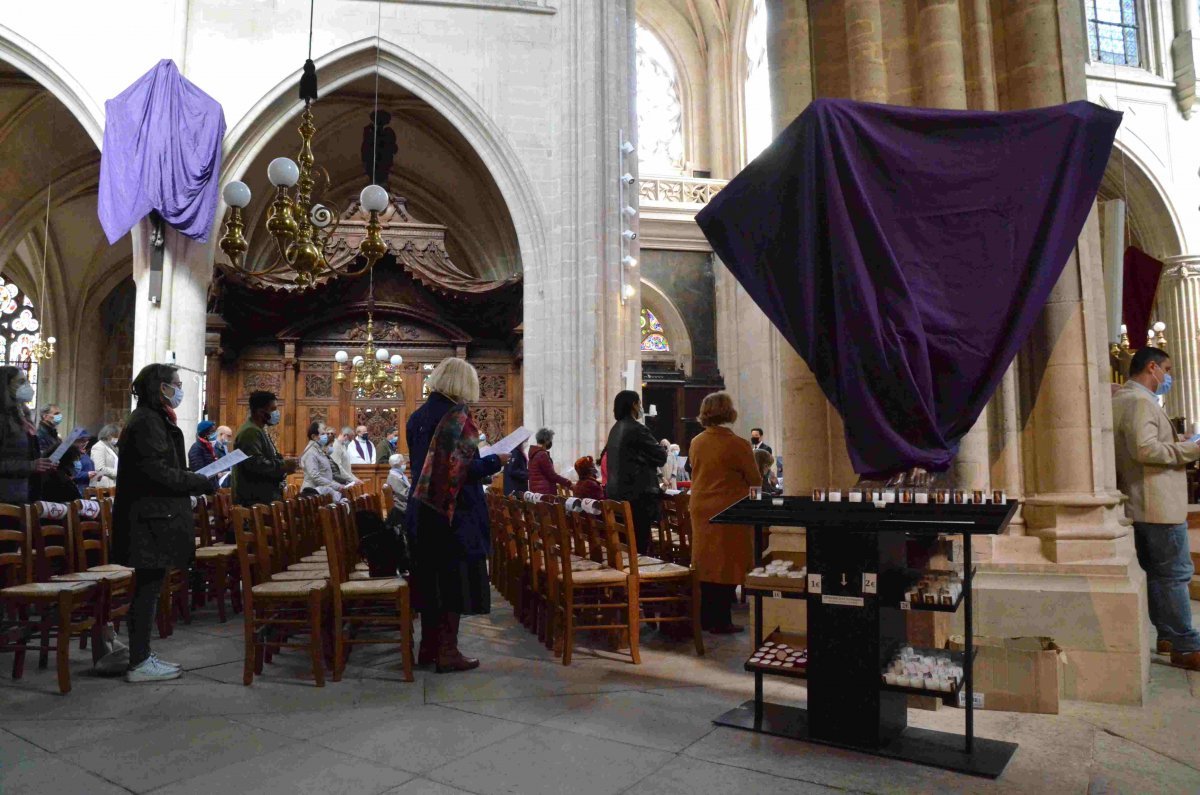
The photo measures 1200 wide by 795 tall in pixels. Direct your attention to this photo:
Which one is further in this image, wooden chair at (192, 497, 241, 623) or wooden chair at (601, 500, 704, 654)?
wooden chair at (192, 497, 241, 623)

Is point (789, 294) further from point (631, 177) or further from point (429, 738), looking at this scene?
point (631, 177)

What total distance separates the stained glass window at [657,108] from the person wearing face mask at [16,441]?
1710 cm

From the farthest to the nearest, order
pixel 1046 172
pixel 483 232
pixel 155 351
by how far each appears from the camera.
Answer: pixel 483 232, pixel 155 351, pixel 1046 172

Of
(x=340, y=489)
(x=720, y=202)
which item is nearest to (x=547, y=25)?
(x=340, y=489)

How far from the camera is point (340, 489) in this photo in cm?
709

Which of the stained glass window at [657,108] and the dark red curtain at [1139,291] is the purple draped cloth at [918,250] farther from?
the stained glass window at [657,108]

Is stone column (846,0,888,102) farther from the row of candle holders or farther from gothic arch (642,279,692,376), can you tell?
gothic arch (642,279,692,376)

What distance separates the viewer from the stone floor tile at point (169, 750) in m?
2.56

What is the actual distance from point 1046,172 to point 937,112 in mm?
495

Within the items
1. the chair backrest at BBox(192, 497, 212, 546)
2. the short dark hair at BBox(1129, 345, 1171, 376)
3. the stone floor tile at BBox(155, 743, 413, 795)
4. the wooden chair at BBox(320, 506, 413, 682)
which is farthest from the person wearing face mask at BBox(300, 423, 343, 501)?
the short dark hair at BBox(1129, 345, 1171, 376)

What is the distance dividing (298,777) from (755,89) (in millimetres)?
19395

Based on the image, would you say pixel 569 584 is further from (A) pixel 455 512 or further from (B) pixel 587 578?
(A) pixel 455 512

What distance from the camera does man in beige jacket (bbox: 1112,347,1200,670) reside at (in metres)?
3.96

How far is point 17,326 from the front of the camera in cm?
1834
